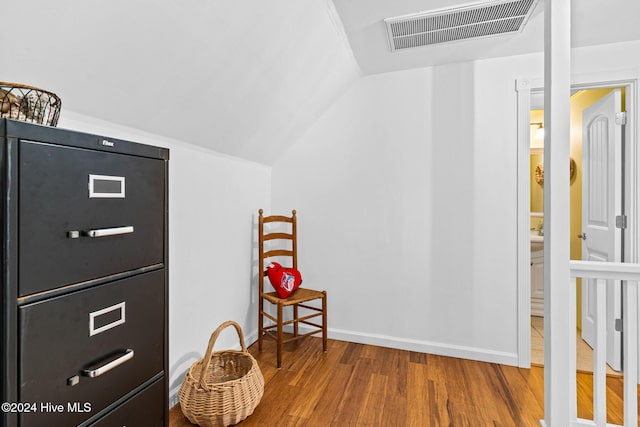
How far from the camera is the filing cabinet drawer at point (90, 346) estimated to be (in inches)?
Result: 28.0

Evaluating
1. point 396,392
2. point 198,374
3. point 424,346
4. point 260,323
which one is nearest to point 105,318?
point 198,374

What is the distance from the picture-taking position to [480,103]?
249 centimetres

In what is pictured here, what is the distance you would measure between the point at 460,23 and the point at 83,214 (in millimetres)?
2194

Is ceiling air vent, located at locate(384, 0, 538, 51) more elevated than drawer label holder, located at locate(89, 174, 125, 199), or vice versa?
ceiling air vent, located at locate(384, 0, 538, 51)

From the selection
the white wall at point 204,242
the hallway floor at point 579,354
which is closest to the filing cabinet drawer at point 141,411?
the white wall at point 204,242

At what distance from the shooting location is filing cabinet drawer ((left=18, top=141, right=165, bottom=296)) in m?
0.71

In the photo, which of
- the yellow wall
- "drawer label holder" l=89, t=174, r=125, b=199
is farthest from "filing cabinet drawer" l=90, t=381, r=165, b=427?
the yellow wall

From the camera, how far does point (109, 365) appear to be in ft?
2.81

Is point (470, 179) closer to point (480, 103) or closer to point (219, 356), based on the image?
point (480, 103)

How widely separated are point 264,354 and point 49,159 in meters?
2.16

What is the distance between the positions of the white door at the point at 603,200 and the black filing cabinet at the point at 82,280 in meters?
2.90

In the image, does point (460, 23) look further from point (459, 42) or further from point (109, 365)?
point (109, 365)

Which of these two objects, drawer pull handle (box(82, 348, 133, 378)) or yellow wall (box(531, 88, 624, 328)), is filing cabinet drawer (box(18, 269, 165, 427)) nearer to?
drawer pull handle (box(82, 348, 133, 378))

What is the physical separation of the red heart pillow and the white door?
222 cm
